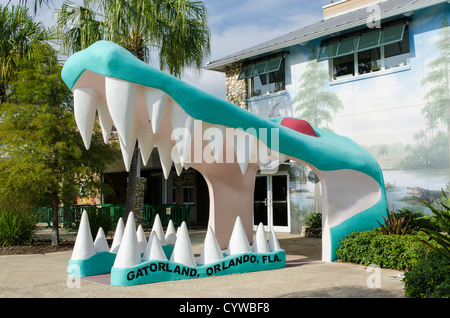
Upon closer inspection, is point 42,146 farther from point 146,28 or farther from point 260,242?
point 260,242

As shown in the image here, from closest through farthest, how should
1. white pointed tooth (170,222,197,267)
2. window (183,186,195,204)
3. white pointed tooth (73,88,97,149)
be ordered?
white pointed tooth (73,88,97,149), white pointed tooth (170,222,197,267), window (183,186,195,204)

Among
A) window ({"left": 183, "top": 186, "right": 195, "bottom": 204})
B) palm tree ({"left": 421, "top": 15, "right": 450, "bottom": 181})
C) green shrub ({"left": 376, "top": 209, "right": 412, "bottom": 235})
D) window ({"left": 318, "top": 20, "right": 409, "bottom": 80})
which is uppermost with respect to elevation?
window ({"left": 318, "top": 20, "right": 409, "bottom": 80})

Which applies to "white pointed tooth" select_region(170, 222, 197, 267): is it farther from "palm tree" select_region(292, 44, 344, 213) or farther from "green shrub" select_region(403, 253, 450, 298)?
"palm tree" select_region(292, 44, 344, 213)

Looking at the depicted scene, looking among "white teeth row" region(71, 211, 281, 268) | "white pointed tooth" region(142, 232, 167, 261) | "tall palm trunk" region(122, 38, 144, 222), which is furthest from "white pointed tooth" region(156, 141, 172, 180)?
"tall palm trunk" region(122, 38, 144, 222)

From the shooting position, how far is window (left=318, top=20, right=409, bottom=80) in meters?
10.9

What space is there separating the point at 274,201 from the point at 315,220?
2.21 metres

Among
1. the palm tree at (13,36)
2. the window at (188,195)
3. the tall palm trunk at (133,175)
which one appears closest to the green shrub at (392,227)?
the tall palm trunk at (133,175)

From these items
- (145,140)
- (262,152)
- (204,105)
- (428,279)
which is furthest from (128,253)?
(428,279)

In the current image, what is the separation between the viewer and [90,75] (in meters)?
5.01

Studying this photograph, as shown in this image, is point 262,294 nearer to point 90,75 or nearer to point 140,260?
point 140,260

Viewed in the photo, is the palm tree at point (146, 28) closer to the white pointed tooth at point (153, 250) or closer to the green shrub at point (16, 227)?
the green shrub at point (16, 227)

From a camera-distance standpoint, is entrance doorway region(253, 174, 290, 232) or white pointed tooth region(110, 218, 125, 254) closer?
white pointed tooth region(110, 218, 125, 254)

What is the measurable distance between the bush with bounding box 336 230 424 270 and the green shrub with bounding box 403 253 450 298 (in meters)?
1.65

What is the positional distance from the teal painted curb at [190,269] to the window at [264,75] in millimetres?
8332
